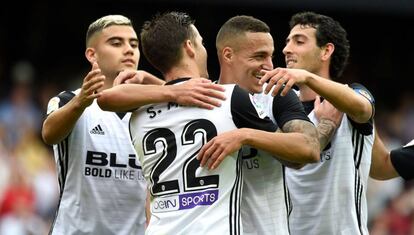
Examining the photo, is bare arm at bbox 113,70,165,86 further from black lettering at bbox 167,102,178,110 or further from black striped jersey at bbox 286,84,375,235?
black striped jersey at bbox 286,84,375,235

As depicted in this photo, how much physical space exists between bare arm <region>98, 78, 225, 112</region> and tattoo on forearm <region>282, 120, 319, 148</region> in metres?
0.47

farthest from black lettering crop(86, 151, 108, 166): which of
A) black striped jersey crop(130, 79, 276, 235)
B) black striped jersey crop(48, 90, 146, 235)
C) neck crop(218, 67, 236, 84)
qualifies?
black striped jersey crop(130, 79, 276, 235)

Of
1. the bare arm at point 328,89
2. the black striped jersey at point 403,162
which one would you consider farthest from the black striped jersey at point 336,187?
the black striped jersey at point 403,162

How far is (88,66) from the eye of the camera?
19.3 metres

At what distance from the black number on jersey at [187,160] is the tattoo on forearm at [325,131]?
105 centimetres

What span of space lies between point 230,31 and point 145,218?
177cm

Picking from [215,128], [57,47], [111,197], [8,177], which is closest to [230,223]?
[215,128]

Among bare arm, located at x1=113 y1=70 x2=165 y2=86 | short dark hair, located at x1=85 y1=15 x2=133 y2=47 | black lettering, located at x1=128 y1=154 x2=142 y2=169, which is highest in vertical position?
short dark hair, located at x1=85 y1=15 x2=133 y2=47

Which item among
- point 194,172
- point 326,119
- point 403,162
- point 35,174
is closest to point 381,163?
point 403,162

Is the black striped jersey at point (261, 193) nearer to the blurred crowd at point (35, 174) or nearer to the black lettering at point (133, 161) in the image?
the black lettering at point (133, 161)

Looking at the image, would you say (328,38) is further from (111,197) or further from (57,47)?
(57,47)

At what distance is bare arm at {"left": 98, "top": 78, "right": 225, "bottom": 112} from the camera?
269 inches

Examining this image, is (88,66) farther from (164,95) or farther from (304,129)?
(304,129)

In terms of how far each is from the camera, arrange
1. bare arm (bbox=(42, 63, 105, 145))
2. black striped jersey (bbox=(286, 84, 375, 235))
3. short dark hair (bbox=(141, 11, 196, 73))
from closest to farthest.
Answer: short dark hair (bbox=(141, 11, 196, 73)) < bare arm (bbox=(42, 63, 105, 145)) < black striped jersey (bbox=(286, 84, 375, 235))
